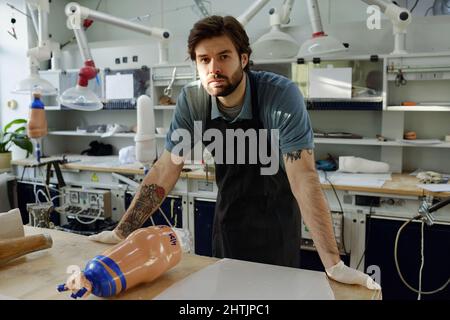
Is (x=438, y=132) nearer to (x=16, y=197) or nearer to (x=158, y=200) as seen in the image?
(x=158, y=200)

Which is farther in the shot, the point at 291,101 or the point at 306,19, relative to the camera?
the point at 306,19

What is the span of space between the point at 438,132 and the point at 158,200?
2.26m

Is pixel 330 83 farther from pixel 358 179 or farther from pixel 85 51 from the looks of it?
pixel 85 51

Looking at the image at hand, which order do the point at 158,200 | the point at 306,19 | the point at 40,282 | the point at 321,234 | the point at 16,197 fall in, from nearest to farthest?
the point at 40,282
the point at 321,234
the point at 158,200
the point at 306,19
the point at 16,197

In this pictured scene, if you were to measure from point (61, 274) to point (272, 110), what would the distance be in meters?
0.83

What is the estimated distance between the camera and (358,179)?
8.42ft

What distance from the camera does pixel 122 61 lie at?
3730 mm

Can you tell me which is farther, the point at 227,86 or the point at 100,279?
the point at 227,86

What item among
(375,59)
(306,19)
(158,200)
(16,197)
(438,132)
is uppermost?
(306,19)

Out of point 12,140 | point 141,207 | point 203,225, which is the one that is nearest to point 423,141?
point 203,225

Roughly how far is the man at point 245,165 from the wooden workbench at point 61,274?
3.9 inches

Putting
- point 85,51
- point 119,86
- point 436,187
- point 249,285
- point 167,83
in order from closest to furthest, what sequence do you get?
point 249,285, point 436,187, point 85,51, point 167,83, point 119,86

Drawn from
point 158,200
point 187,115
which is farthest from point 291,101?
point 158,200

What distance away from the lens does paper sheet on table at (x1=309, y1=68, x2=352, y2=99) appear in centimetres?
279
